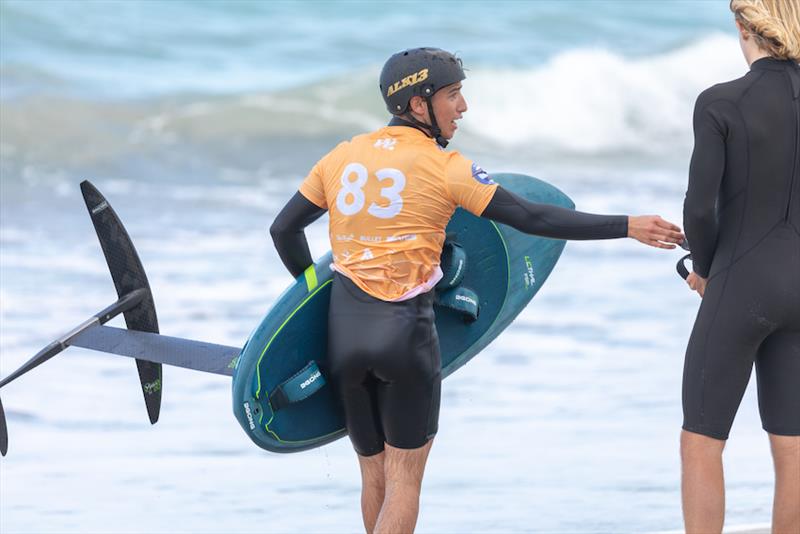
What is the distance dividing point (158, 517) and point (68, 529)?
354 millimetres

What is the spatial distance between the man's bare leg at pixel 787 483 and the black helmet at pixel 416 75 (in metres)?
1.38

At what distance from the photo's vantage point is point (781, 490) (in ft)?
12.2

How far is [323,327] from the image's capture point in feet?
14.2

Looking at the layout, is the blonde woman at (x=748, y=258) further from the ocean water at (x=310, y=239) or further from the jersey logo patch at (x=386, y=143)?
the ocean water at (x=310, y=239)

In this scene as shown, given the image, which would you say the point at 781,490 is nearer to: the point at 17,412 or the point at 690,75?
the point at 17,412

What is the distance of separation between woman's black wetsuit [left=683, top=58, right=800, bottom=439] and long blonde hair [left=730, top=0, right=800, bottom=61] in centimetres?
5

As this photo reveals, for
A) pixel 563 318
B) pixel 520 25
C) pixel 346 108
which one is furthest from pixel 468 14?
pixel 563 318

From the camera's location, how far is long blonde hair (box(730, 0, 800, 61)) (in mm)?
3561

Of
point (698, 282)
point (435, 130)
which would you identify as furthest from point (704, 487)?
point (435, 130)

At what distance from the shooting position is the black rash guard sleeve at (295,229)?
13.5ft

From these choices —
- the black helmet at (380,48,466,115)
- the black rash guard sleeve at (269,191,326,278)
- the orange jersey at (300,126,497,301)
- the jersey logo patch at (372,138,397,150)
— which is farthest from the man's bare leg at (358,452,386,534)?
the black helmet at (380,48,466,115)

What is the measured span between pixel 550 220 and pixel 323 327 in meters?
0.87

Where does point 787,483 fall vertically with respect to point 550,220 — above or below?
below

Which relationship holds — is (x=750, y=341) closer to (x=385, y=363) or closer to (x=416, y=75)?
(x=385, y=363)
